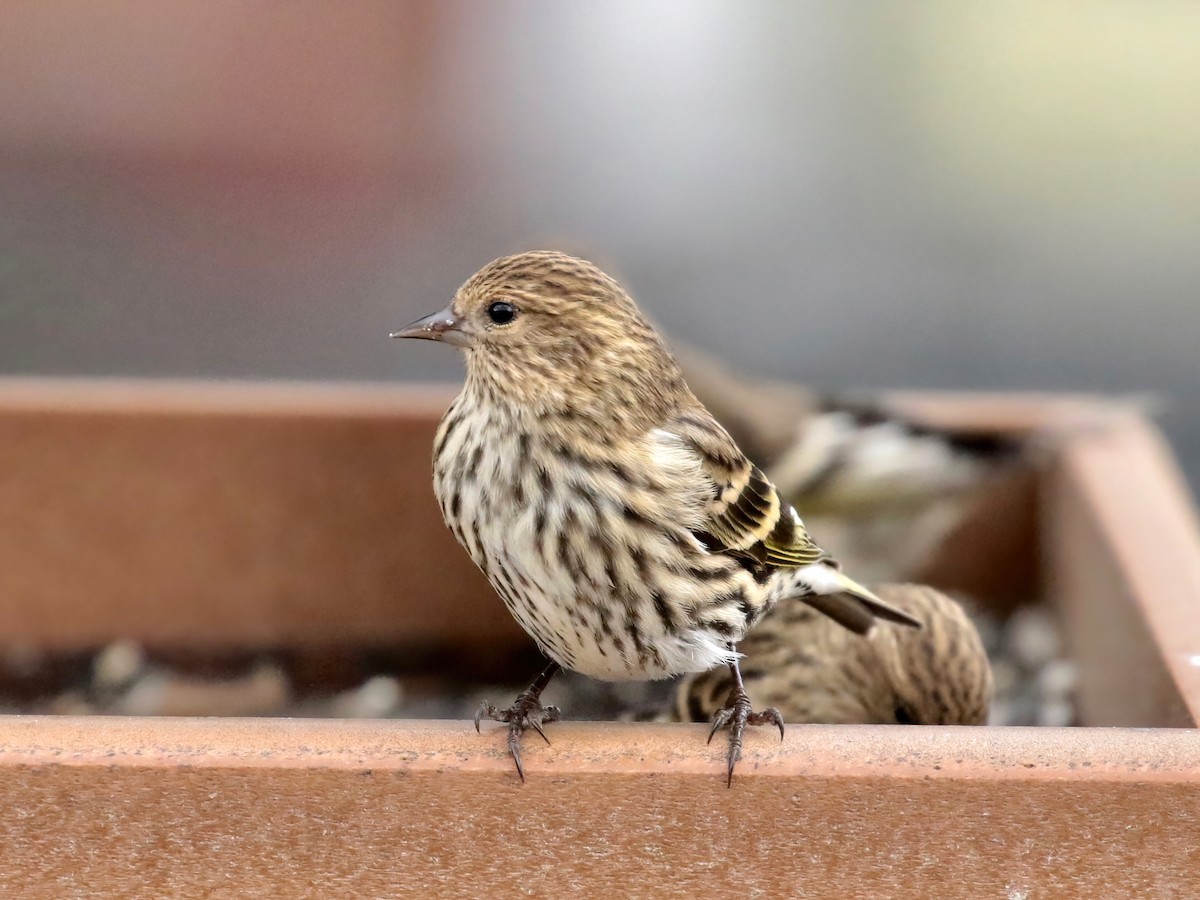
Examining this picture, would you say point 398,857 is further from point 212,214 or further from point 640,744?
point 212,214

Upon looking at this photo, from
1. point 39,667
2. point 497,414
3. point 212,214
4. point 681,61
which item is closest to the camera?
point 497,414

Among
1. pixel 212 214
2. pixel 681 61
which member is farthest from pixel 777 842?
pixel 681 61

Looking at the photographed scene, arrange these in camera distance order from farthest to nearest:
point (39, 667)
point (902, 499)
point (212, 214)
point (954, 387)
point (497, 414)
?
1. point (212, 214)
2. point (954, 387)
3. point (902, 499)
4. point (39, 667)
5. point (497, 414)

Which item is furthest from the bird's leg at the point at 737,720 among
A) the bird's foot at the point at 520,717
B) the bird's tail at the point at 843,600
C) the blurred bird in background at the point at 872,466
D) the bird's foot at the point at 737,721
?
the blurred bird in background at the point at 872,466

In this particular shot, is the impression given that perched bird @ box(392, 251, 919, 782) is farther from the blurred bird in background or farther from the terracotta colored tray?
the blurred bird in background

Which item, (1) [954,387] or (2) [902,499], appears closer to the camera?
(2) [902,499]

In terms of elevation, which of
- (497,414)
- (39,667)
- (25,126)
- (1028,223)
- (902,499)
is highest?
(25,126)

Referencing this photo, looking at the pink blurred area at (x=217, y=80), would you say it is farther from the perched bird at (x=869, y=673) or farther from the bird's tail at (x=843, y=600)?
the bird's tail at (x=843, y=600)

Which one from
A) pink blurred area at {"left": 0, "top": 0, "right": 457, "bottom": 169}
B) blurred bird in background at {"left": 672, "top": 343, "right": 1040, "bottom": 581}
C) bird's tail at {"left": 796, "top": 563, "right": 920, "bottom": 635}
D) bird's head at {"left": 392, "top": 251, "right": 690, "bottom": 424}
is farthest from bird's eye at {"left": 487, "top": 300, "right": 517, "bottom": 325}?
pink blurred area at {"left": 0, "top": 0, "right": 457, "bottom": 169}
